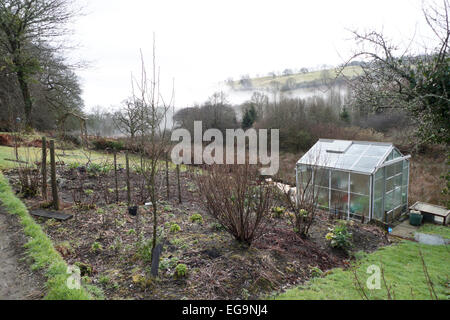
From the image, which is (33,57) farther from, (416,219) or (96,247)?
(416,219)

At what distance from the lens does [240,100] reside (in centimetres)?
3419

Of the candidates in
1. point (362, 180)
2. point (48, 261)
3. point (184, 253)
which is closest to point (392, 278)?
point (184, 253)

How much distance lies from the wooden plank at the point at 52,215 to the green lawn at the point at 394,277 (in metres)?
4.55

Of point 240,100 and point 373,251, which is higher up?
point 240,100

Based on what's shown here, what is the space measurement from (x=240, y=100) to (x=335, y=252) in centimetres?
3013

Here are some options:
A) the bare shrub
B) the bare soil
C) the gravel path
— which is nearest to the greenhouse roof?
the bare soil

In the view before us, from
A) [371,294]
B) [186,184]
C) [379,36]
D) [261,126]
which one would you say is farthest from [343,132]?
[371,294]

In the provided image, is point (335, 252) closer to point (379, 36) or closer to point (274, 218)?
point (274, 218)

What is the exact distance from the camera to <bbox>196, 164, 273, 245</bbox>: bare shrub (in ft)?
14.8

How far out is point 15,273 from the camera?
3.63 metres

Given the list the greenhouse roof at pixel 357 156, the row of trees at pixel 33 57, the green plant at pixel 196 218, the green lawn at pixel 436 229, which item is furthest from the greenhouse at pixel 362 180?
the row of trees at pixel 33 57

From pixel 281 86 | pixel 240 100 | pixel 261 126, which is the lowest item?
pixel 261 126

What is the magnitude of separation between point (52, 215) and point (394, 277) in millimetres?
6601

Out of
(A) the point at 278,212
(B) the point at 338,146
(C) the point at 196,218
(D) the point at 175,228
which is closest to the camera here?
(D) the point at 175,228
